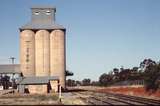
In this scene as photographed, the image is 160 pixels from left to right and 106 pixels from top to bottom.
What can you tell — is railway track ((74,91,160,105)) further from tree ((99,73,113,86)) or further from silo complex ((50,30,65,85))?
tree ((99,73,113,86))

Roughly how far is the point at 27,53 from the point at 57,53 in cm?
759

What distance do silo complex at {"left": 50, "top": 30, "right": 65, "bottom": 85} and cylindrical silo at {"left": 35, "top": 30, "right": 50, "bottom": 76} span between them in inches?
40.7

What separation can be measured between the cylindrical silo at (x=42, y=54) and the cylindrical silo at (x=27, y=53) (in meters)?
1.05

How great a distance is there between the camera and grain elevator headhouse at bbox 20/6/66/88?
94.9 meters

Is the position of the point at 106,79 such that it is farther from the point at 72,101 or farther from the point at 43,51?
the point at 72,101

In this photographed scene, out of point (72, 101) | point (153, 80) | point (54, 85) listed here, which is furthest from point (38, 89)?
point (72, 101)

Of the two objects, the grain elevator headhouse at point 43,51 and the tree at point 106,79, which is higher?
the grain elevator headhouse at point 43,51

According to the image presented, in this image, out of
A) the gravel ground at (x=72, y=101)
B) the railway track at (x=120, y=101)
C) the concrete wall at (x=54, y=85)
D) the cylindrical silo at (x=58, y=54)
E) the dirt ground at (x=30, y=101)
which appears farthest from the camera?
the cylindrical silo at (x=58, y=54)

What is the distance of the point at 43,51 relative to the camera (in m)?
95.4

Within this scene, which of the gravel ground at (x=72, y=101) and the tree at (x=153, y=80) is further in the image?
the tree at (x=153, y=80)

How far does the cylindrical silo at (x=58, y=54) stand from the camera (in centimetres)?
9506

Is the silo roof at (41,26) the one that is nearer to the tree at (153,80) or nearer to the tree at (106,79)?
the tree at (153,80)

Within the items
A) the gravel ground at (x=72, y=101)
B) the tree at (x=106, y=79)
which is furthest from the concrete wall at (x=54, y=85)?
the tree at (x=106, y=79)

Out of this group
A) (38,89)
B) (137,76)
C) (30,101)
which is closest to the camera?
(30,101)
